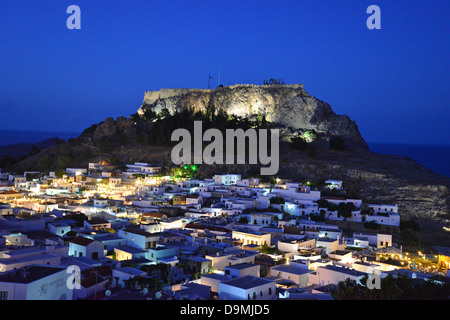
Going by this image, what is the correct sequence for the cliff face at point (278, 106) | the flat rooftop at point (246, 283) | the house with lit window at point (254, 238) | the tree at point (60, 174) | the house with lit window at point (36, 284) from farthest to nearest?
1. the cliff face at point (278, 106)
2. the tree at point (60, 174)
3. the house with lit window at point (254, 238)
4. the flat rooftop at point (246, 283)
5. the house with lit window at point (36, 284)

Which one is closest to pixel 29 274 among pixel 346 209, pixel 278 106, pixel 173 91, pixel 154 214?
pixel 154 214

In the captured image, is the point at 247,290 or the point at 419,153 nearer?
the point at 247,290

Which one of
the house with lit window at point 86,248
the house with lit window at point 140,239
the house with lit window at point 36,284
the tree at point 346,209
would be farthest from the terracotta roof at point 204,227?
the house with lit window at point 36,284

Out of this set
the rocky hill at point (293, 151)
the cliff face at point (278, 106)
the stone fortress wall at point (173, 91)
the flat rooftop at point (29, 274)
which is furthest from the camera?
the stone fortress wall at point (173, 91)

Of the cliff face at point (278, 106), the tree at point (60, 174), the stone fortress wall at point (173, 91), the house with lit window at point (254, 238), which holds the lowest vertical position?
the house with lit window at point (254, 238)

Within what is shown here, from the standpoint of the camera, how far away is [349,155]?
35.0 metres

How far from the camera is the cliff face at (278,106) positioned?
42.5 metres

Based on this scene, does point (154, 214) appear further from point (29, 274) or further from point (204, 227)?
point (29, 274)

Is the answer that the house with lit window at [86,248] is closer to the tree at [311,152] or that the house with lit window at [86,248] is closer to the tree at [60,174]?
the tree at [60,174]

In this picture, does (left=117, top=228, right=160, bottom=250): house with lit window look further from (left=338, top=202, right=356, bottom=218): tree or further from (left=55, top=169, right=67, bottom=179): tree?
(left=55, top=169, right=67, bottom=179): tree

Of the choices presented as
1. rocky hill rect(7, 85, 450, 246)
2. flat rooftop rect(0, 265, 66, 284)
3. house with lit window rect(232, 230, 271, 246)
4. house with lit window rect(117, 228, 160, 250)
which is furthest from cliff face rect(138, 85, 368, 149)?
flat rooftop rect(0, 265, 66, 284)

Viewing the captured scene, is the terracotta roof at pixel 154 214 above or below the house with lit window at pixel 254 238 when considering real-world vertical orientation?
above

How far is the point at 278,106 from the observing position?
43.9m

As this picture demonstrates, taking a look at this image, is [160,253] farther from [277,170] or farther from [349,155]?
[349,155]
